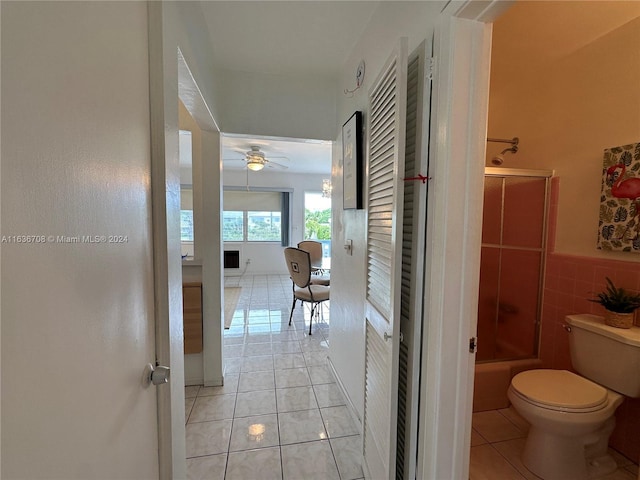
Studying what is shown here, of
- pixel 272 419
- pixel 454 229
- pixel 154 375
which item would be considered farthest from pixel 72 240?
pixel 272 419

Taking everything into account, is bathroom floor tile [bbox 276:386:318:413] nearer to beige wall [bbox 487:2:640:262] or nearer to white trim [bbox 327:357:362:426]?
white trim [bbox 327:357:362:426]

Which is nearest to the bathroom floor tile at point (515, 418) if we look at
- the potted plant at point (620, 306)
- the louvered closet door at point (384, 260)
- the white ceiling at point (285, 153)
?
the potted plant at point (620, 306)

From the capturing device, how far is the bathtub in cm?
201

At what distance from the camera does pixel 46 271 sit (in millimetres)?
457

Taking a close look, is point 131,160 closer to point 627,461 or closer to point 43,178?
point 43,178

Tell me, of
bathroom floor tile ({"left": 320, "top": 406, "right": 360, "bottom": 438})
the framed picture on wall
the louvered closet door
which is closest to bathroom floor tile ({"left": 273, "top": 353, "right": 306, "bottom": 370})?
bathroom floor tile ({"left": 320, "top": 406, "right": 360, "bottom": 438})

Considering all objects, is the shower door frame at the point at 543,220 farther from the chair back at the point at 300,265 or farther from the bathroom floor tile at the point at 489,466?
the chair back at the point at 300,265

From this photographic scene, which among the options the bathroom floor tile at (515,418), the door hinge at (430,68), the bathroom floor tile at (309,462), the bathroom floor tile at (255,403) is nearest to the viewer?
the door hinge at (430,68)

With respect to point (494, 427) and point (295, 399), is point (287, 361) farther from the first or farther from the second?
point (494, 427)

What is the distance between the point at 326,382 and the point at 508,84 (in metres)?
2.81

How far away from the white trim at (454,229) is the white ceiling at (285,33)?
88 cm

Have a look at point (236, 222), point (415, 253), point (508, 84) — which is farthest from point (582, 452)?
point (236, 222)

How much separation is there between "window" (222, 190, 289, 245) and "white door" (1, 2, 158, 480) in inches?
230

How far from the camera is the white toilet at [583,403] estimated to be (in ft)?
4.53
